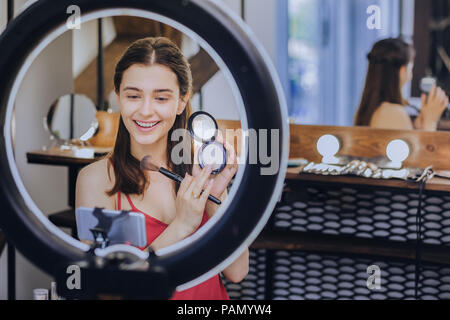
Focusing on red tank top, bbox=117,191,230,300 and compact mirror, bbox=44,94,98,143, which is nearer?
red tank top, bbox=117,191,230,300

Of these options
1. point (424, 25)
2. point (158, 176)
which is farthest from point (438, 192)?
point (424, 25)

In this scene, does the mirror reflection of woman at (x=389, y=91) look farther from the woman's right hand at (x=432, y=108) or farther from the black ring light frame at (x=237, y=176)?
the black ring light frame at (x=237, y=176)

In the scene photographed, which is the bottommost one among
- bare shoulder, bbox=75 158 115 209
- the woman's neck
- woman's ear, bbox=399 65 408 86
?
bare shoulder, bbox=75 158 115 209

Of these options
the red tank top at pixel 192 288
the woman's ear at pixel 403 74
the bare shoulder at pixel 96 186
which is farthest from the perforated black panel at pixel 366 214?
the bare shoulder at pixel 96 186

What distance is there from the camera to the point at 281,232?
1.59 metres

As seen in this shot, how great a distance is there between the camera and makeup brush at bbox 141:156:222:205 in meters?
0.60

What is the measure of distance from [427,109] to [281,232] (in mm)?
781

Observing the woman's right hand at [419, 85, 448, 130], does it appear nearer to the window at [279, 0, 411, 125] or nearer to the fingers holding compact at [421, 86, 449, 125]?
the fingers holding compact at [421, 86, 449, 125]

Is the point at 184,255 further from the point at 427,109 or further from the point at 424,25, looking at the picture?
the point at 424,25

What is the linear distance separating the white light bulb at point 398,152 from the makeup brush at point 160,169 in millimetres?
1018

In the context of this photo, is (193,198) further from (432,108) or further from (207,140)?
(432,108)

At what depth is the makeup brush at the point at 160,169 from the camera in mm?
598

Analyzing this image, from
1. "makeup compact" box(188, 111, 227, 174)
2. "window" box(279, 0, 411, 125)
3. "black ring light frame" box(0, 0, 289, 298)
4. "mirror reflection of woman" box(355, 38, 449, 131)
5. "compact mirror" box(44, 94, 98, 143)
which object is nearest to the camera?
"black ring light frame" box(0, 0, 289, 298)

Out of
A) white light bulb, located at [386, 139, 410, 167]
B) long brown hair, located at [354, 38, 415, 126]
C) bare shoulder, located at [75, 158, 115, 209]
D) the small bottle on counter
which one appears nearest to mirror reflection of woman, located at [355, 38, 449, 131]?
long brown hair, located at [354, 38, 415, 126]
